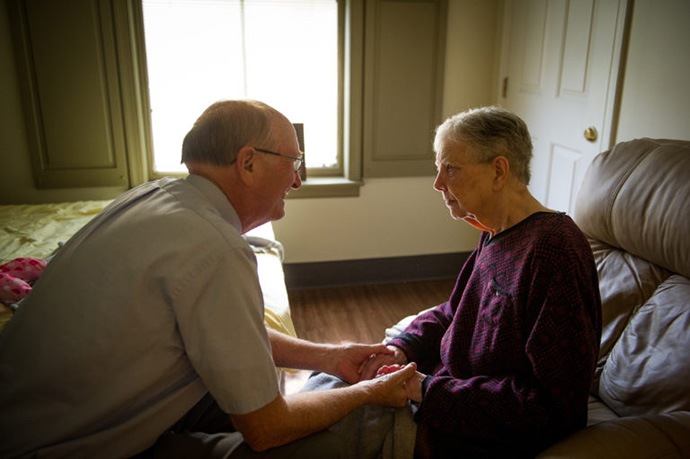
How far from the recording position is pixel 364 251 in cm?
Answer: 339

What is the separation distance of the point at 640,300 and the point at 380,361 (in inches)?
27.8

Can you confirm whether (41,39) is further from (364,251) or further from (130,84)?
(364,251)

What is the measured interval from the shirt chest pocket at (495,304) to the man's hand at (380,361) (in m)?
0.30

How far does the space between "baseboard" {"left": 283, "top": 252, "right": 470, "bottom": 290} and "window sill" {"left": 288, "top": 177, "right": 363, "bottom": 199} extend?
0.44 m

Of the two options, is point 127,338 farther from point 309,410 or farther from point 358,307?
point 358,307

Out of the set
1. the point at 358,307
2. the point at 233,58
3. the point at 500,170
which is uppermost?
the point at 233,58

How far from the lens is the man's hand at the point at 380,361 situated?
140 cm

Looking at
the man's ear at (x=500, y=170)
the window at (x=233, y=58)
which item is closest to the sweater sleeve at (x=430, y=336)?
the man's ear at (x=500, y=170)

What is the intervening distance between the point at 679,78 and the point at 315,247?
6.87 feet

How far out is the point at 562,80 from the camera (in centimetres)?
263

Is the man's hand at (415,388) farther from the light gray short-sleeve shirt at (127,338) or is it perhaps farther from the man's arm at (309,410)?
the light gray short-sleeve shirt at (127,338)

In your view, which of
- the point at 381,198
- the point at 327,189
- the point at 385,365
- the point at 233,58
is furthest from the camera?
the point at 381,198

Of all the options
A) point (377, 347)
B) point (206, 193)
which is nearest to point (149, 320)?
point (206, 193)

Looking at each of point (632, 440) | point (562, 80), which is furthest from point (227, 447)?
point (562, 80)
